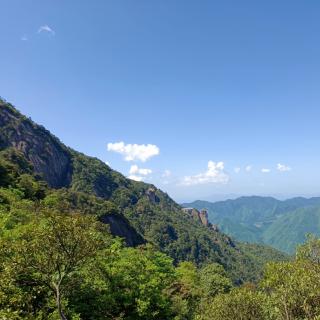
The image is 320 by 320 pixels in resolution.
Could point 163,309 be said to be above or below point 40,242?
below

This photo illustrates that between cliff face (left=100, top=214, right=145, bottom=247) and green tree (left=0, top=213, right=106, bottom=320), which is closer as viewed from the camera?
green tree (left=0, top=213, right=106, bottom=320)

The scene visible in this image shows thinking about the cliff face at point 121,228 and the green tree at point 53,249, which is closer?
the green tree at point 53,249

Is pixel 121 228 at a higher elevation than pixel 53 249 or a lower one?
lower

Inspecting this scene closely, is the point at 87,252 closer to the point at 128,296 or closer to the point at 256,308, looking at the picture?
the point at 256,308

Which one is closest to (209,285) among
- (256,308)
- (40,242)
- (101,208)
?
(256,308)

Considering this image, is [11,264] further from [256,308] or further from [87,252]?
[256,308]

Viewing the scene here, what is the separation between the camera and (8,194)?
90.5 meters

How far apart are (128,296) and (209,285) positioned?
38.2m

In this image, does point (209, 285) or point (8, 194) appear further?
point (8, 194)

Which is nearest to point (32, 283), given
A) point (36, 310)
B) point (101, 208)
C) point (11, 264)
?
point (36, 310)

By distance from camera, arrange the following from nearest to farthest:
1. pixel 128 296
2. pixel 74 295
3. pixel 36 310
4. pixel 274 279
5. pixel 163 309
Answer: pixel 274 279, pixel 36 310, pixel 74 295, pixel 128 296, pixel 163 309

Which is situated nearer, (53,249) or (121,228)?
(53,249)

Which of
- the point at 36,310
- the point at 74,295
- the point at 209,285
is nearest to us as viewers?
the point at 36,310

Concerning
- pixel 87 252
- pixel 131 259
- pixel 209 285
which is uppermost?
pixel 87 252
